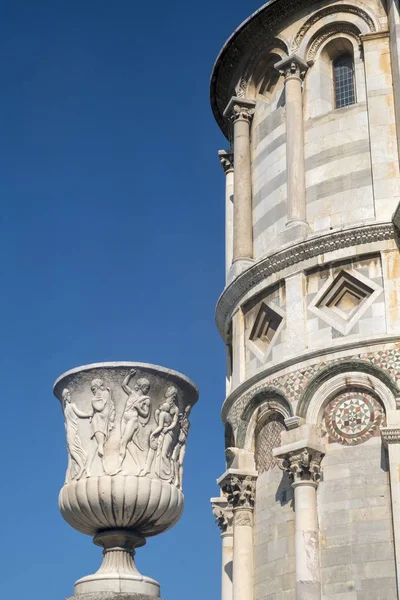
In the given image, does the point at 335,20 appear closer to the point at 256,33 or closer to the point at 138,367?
the point at 256,33

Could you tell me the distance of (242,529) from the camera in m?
18.6

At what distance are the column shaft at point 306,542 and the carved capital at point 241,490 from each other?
1539mm

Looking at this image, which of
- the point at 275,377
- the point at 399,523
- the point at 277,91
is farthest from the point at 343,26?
the point at 399,523

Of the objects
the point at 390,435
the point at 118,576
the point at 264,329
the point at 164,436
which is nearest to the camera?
the point at 118,576

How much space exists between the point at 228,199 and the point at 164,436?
9068 millimetres

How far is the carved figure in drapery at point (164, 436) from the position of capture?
1636 centimetres

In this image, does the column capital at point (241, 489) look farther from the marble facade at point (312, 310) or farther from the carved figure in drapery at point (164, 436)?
the carved figure in drapery at point (164, 436)

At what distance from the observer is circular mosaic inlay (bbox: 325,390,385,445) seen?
17.5 m

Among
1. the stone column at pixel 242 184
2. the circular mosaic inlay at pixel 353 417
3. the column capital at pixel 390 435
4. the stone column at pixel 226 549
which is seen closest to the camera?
the column capital at pixel 390 435

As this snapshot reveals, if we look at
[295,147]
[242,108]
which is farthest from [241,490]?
[242,108]

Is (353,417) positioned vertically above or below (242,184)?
below

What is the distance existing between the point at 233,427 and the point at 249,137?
6784mm

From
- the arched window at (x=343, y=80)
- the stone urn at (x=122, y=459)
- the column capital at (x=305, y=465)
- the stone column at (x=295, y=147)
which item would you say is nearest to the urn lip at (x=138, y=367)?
the stone urn at (x=122, y=459)

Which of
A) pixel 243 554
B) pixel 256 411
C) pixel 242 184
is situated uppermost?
pixel 242 184
